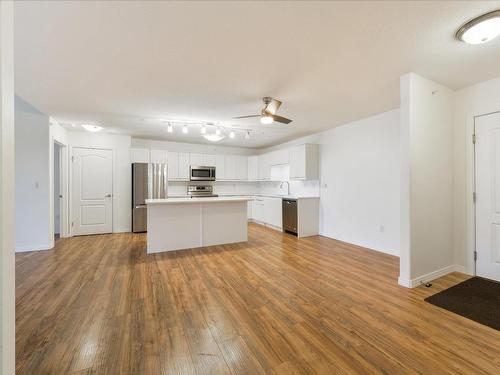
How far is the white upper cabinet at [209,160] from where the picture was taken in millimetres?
6855

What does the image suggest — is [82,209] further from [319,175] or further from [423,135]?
[423,135]

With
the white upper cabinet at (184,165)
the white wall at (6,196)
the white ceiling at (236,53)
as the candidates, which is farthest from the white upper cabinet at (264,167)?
the white wall at (6,196)

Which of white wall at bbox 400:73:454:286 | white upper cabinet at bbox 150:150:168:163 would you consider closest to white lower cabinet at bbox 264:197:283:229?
white upper cabinet at bbox 150:150:168:163

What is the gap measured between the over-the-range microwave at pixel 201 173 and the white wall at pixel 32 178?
10.6 feet

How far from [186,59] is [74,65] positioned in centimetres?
126

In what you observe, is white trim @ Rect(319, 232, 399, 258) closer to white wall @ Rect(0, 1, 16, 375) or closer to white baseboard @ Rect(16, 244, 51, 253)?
white wall @ Rect(0, 1, 16, 375)

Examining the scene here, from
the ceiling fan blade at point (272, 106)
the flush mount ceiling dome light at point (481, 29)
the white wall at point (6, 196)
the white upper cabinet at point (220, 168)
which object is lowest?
the white wall at point (6, 196)

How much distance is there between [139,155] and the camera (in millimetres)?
5980

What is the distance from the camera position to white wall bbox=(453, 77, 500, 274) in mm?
2980

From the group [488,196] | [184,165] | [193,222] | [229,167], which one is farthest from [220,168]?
[488,196]

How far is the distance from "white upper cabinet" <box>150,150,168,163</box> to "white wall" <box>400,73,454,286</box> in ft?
18.3

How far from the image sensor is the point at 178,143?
6699mm

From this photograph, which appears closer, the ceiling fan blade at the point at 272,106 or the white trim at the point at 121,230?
the ceiling fan blade at the point at 272,106

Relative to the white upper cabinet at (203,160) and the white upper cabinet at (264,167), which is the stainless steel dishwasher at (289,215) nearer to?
the white upper cabinet at (264,167)
